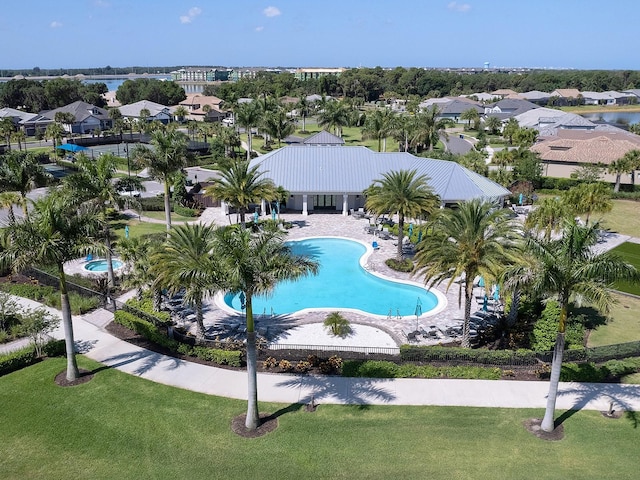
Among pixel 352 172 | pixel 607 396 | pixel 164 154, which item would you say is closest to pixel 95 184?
pixel 164 154

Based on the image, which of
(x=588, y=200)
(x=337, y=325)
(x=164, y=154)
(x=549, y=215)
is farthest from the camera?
(x=588, y=200)

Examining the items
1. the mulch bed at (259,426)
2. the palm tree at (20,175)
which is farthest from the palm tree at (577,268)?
the palm tree at (20,175)

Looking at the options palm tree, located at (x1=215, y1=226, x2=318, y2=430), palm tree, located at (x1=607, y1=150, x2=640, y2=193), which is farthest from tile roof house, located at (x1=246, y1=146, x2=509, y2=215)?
palm tree, located at (x1=215, y1=226, x2=318, y2=430)

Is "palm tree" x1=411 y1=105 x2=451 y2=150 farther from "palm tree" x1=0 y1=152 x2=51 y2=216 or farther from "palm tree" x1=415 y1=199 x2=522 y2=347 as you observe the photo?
"palm tree" x1=0 y1=152 x2=51 y2=216

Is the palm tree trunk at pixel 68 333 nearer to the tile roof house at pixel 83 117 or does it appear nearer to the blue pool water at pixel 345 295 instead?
the blue pool water at pixel 345 295

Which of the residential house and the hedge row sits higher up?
the residential house

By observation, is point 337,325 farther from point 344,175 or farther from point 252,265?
point 344,175
